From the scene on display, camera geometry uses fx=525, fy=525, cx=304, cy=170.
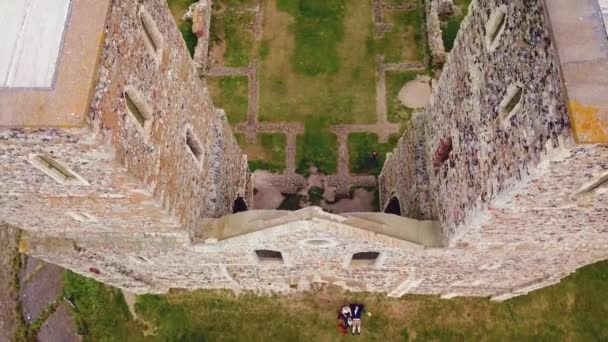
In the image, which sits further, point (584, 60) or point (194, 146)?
point (194, 146)

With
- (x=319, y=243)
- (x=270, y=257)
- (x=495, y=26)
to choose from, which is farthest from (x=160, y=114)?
(x=495, y=26)

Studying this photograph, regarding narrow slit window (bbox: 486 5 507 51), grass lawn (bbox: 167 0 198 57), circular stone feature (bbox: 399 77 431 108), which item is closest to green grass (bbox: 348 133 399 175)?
circular stone feature (bbox: 399 77 431 108)

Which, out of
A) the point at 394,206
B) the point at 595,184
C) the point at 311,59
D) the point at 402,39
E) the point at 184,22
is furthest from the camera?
the point at 184,22

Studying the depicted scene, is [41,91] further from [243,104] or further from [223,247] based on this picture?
[243,104]

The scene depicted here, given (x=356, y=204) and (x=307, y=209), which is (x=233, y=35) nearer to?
(x=356, y=204)

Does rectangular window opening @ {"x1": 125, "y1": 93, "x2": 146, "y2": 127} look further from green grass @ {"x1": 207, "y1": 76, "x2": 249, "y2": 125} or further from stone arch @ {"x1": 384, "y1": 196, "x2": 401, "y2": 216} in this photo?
green grass @ {"x1": 207, "y1": 76, "x2": 249, "y2": 125}

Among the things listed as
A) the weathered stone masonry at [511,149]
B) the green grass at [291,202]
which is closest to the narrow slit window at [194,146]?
the weathered stone masonry at [511,149]
